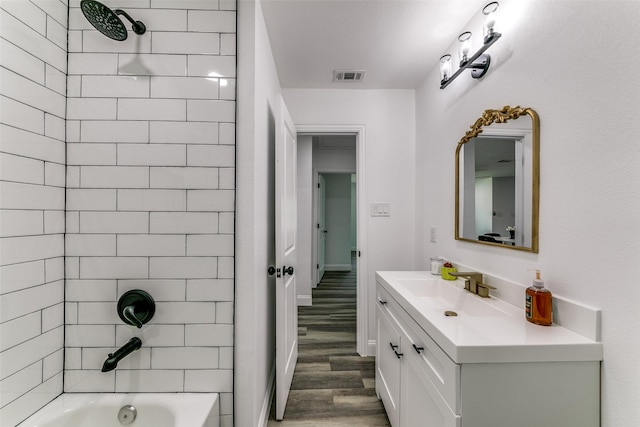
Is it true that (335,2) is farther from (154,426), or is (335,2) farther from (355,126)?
(154,426)

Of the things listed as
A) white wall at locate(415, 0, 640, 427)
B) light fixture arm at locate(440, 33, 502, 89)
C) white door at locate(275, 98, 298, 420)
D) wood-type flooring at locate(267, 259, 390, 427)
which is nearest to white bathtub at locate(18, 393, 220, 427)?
white door at locate(275, 98, 298, 420)

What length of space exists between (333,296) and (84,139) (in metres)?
3.61

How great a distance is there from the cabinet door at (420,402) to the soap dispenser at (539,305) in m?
0.47

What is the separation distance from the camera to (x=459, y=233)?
5.85 feet

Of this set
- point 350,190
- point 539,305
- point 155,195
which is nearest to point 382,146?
point 539,305

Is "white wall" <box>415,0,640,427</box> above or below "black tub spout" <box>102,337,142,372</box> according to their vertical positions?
above

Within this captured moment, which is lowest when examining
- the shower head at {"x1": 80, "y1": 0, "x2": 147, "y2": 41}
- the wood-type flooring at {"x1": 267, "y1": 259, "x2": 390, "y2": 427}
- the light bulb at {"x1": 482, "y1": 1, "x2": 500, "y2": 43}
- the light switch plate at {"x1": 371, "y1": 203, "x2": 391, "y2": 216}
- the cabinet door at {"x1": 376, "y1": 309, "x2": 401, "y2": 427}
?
the wood-type flooring at {"x1": 267, "y1": 259, "x2": 390, "y2": 427}

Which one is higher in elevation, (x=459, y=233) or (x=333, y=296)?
(x=459, y=233)

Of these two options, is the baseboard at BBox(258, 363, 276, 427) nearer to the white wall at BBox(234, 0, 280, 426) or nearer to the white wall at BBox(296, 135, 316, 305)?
the white wall at BBox(234, 0, 280, 426)

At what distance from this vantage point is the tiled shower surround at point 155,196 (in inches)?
50.3

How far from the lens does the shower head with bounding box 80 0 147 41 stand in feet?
3.45

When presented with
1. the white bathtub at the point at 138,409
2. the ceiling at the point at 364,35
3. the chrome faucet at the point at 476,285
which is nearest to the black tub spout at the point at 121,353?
the white bathtub at the point at 138,409

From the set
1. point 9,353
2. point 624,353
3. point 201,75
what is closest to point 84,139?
point 201,75

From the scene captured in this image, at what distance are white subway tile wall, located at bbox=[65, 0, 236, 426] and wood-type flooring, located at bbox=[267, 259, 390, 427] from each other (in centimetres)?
65
